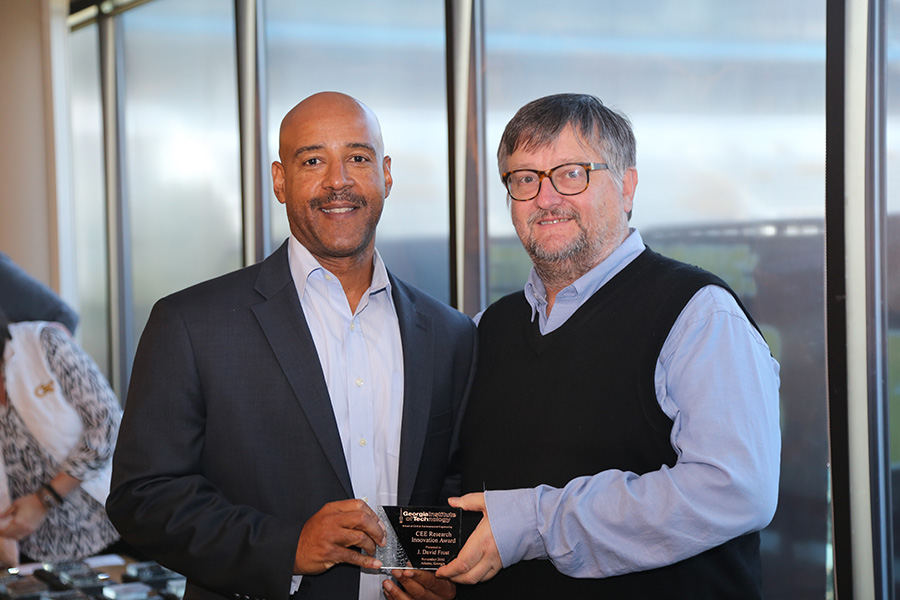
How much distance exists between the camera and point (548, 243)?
6.26 feet

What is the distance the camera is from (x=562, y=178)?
74.8 inches

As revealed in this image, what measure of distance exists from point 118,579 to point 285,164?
1.89 m

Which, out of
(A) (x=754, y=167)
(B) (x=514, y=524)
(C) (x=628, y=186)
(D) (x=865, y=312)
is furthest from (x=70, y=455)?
(D) (x=865, y=312)

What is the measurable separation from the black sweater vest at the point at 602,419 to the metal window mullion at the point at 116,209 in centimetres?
462

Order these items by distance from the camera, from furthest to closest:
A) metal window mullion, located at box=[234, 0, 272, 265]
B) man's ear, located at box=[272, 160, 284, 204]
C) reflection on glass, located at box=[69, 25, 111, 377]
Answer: reflection on glass, located at box=[69, 25, 111, 377] → metal window mullion, located at box=[234, 0, 272, 265] → man's ear, located at box=[272, 160, 284, 204]

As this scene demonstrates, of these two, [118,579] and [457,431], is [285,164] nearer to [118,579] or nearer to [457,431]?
[457,431]

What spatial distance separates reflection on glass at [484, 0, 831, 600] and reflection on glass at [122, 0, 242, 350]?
2458 mm

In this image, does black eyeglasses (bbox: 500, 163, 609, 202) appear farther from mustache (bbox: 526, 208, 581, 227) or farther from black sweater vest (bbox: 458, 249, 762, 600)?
black sweater vest (bbox: 458, 249, 762, 600)

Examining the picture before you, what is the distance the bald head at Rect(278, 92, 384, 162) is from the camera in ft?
6.68

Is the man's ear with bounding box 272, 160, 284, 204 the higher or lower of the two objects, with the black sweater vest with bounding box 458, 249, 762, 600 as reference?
higher

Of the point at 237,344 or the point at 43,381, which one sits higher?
the point at 237,344

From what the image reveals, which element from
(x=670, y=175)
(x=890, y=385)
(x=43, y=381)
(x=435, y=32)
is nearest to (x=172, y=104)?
(x=435, y=32)

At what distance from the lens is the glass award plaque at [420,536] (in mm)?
1635

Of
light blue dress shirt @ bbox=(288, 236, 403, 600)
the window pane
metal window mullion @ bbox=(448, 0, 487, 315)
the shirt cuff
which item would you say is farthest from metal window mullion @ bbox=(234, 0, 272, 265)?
the shirt cuff
